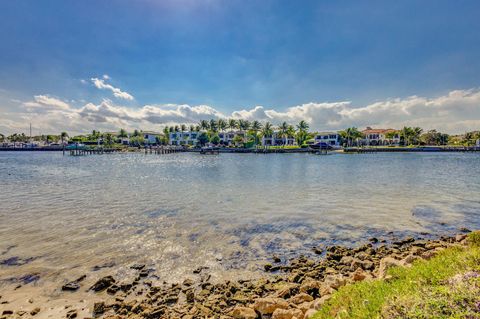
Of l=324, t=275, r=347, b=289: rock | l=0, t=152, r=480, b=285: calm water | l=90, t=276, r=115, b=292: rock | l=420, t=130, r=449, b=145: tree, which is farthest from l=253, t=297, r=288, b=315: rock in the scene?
l=420, t=130, r=449, b=145: tree

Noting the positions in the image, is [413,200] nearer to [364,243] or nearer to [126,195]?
[364,243]

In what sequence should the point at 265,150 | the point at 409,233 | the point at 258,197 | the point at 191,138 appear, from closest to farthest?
the point at 409,233 → the point at 258,197 → the point at 265,150 → the point at 191,138

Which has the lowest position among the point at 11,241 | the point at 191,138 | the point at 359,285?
the point at 11,241

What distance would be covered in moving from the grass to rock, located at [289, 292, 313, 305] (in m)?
1.20

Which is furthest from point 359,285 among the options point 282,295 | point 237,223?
point 237,223

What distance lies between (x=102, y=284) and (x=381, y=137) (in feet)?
565

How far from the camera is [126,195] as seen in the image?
970 inches

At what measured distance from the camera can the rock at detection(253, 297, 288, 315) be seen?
6.55m

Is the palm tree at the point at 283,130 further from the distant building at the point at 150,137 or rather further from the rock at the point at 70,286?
the rock at the point at 70,286

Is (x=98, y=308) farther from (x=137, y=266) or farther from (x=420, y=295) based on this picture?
(x=420, y=295)

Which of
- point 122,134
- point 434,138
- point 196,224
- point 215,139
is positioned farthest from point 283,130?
point 196,224

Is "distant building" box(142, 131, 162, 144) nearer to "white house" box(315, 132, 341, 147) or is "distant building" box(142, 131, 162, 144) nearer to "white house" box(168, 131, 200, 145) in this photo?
"white house" box(168, 131, 200, 145)

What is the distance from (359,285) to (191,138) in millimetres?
162109

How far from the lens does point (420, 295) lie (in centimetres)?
461
